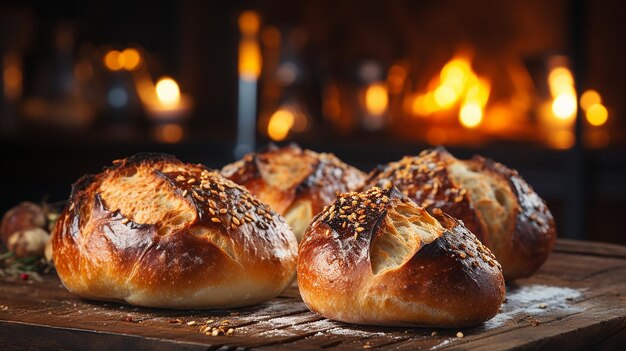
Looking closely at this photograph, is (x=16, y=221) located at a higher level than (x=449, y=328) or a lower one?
higher

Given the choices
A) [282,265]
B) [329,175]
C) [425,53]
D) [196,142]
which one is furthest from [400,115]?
[282,265]

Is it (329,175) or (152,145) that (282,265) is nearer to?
(329,175)

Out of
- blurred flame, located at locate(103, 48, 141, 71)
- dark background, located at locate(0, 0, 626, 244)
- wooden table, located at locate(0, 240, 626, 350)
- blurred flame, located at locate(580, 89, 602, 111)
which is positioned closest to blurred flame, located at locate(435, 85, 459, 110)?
dark background, located at locate(0, 0, 626, 244)

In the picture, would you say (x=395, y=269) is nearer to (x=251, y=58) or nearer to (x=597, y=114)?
(x=597, y=114)

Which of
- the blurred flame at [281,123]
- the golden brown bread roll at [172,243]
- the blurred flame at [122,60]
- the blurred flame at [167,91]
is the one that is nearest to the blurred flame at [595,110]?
the blurred flame at [281,123]

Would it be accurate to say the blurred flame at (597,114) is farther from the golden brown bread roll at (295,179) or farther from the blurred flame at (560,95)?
the golden brown bread roll at (295,179)

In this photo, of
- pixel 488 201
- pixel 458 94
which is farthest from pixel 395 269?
pixel 458 94
